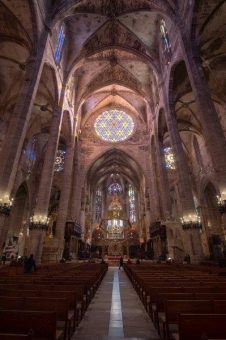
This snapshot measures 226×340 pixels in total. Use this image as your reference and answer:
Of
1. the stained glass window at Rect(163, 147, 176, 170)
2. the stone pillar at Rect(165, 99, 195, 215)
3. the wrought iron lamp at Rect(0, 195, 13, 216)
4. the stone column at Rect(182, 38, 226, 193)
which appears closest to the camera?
the wrought iron lamp at Rect(0, 195, 13, 216)

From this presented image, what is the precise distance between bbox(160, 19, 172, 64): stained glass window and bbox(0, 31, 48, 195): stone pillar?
36.7 ft

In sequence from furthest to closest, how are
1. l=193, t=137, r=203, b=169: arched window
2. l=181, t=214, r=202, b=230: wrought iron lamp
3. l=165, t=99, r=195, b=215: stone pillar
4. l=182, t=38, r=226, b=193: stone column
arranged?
l=193, t=137, r=203, b=169: arched window, l=165, t=99, r=195, b=215: stone pillar, l=181, t=214, r=202, b=230: wrought iron lamp, l=182, t=38, r=226, b=193: stone column

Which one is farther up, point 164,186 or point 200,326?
point 164,186

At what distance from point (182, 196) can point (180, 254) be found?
6017 millimetres

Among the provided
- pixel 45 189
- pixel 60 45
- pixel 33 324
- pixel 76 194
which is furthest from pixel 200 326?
pixel 76 194

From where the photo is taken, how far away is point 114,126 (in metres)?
35.0

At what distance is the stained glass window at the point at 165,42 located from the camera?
61.4 ft

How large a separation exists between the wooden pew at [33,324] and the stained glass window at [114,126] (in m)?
32.2

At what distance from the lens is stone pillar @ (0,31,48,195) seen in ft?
34.4

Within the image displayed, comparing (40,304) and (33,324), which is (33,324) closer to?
(33,324)

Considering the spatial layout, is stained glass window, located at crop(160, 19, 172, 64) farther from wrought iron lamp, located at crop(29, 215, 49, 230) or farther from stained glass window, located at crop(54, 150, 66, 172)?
stained glass window, located at crop(54, 150, 66, 172)

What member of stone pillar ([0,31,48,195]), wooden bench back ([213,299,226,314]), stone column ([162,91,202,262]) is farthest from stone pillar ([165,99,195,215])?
wooden bench back ([213,299,226,314])

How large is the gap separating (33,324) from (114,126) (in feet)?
112

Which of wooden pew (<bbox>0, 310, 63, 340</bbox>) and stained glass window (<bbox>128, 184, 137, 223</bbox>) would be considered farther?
stained glass window (<bbox>128, 184, 137, 223</bbox>)
